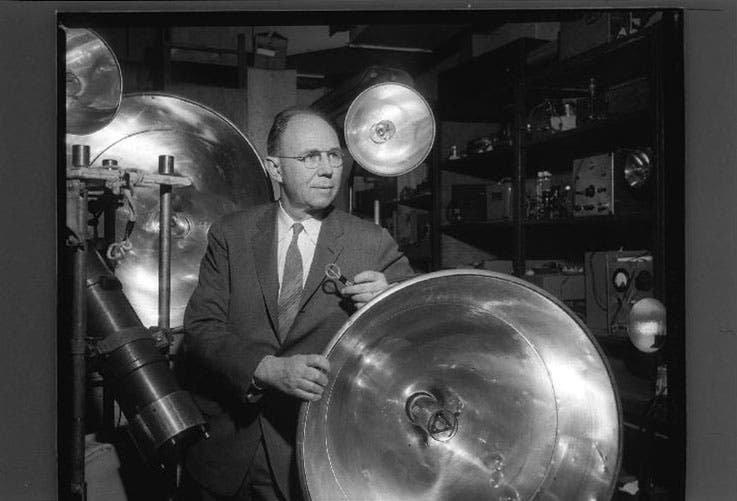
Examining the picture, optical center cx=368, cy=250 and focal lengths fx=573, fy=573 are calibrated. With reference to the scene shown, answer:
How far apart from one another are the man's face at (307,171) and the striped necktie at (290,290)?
15 centimetres

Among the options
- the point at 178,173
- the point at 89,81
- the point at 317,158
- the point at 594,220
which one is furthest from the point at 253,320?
the point at 594,220

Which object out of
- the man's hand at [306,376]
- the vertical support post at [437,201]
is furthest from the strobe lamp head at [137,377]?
the vertical support post at [437,201]

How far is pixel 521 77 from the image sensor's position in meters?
3.33

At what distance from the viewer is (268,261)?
1.83 meters

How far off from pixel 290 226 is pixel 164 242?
45 cm

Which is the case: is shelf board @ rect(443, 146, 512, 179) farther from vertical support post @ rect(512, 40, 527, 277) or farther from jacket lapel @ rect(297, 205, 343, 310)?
jacket lapel @ rect(297, 205, 343, 310)

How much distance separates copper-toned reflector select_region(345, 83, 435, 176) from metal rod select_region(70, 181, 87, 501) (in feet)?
3.62

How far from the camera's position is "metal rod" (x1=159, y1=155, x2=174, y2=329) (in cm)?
201

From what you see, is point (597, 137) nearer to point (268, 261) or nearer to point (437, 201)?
point (437, 201)

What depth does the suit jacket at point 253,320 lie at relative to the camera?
1718mm

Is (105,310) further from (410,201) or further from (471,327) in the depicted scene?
(410,201)

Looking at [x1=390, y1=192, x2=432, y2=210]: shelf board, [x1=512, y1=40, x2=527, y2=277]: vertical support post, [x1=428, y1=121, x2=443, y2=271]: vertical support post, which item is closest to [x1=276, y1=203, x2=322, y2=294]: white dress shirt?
[x1=512, y1=40, x2=527, y2=277]: vertical support post

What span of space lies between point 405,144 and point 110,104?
44.2 inches
